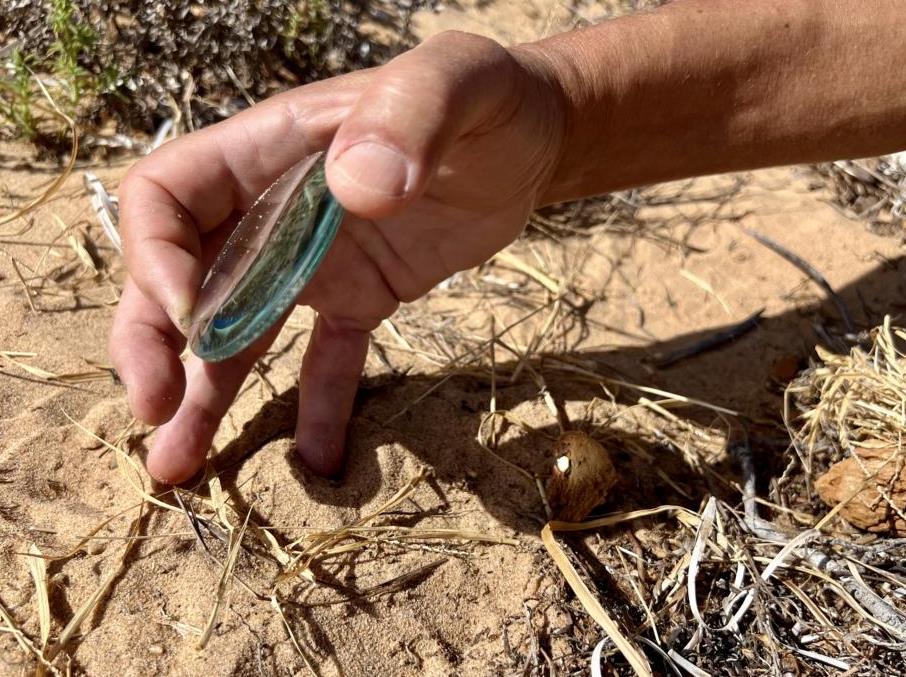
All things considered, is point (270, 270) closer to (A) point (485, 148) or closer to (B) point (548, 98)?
(A) point (485, 148)

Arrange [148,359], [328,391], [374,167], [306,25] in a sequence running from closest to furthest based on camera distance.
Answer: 1. [374,167]
2. [148,359]
3. [328,391]
4. [306,25]

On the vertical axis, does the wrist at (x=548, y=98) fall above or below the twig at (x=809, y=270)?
above

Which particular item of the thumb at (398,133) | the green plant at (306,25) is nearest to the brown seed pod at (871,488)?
the thumb at (398,133)

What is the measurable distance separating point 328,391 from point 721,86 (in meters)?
1.34

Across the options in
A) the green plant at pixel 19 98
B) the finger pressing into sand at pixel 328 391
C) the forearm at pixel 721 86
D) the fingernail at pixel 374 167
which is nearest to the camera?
the fingernail at pixel 374 167

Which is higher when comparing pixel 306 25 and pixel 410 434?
pixel 306 25

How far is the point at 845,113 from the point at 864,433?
892mm

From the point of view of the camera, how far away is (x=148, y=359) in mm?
2018

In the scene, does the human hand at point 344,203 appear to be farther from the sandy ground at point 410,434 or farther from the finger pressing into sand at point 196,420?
the sandy ground at point 410,434

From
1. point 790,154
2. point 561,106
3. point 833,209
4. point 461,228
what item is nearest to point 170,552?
point 461,228

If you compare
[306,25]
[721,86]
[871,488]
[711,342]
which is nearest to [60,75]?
[306,25]

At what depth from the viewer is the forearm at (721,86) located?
2.44 m

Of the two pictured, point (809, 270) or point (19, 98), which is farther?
point (809, 270)

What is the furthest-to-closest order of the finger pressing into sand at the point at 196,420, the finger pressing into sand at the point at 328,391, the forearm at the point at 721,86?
1. the forearm at the point at 721,86
2. the finger pressing into sand at the point at 328,391
3. the finger pressing into sand at the point at 196,420
